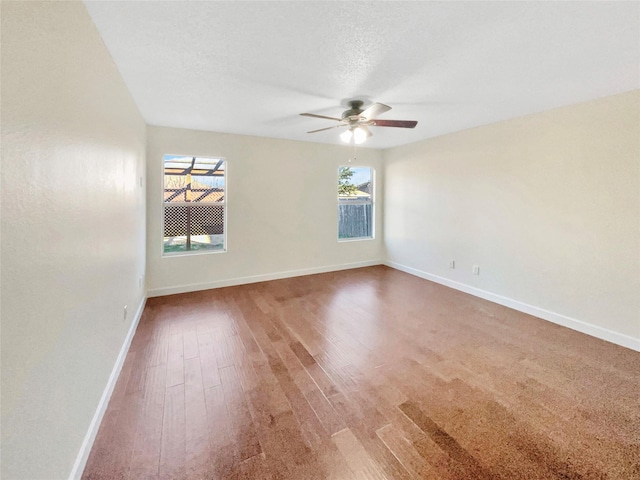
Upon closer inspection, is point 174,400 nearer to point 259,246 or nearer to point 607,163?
point 259,246

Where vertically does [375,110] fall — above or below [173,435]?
above

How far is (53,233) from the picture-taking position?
112 centimetres

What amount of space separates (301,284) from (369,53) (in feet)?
11.0

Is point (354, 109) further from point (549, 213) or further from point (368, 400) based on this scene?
point (368, 400)

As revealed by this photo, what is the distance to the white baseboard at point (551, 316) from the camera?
8.66ft

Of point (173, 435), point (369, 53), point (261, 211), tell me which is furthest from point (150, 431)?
point (261, 211)

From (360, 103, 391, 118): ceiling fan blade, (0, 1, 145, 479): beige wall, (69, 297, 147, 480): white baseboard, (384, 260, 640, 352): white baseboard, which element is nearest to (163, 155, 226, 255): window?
(69, 297, 147, 480): white baseboard

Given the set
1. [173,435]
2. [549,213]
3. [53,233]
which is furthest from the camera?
[549,213]

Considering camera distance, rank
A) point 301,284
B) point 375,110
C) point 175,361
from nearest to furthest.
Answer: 1. point 175,361
2. point 375,110
3. point 301,284

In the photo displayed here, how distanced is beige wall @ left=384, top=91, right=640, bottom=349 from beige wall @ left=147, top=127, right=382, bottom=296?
71.4 inches

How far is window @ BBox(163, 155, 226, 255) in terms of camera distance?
157 inches

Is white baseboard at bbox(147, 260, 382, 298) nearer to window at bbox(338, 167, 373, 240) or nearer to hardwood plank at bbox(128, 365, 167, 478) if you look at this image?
window at bbox(338, 167, 373, 240)

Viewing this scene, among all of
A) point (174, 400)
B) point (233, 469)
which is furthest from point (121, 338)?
point (233, 469)

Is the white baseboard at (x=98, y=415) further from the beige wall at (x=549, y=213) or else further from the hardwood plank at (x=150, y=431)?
the beige wall at (x=549, y=213)
